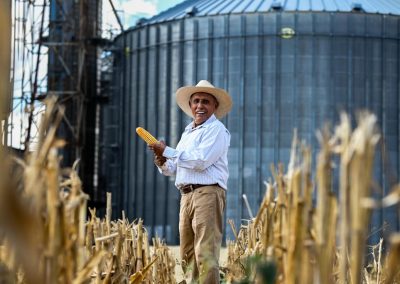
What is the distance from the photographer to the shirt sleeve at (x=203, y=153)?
6.52 metres

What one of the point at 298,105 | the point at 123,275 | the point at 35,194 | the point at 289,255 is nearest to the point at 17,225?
the point at 35,194

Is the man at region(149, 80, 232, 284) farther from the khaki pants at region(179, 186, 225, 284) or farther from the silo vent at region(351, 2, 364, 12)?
the silo vent at region(351, 2, 364, 12)

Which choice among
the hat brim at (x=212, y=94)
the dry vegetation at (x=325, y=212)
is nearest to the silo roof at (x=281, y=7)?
the hat brim at (x=212, y=94)

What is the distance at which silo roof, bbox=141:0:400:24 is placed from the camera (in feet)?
91.7

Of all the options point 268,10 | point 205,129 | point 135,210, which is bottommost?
point 135,210

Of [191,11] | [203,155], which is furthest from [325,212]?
[191,11]

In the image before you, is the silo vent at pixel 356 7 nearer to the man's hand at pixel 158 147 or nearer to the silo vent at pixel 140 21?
the silo vent at pixel 140 21

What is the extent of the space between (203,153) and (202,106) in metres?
0.53

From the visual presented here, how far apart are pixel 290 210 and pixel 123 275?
1.56 metres

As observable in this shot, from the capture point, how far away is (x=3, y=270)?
9.35 feet

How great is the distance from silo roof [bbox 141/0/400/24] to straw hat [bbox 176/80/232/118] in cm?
2040

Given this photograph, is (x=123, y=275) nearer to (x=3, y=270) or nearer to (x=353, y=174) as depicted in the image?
(x=3, y=270)

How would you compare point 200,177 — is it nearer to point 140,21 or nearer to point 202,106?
point 202,106

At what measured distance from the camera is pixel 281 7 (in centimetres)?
2791
